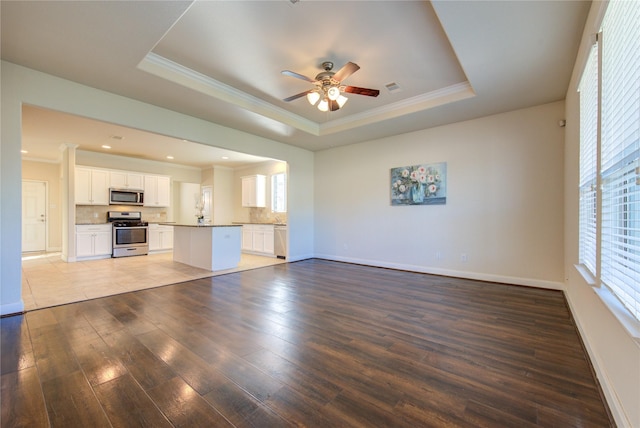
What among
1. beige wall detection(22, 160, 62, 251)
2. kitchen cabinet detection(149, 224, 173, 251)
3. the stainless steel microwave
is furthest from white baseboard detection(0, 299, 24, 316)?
beige wall detection(22, 160, 62, 251)

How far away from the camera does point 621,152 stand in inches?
60.3

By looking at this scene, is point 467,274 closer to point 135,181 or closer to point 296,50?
point 296,50

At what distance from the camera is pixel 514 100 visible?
3.90 meters

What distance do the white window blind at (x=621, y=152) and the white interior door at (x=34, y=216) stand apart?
11611 millimetres

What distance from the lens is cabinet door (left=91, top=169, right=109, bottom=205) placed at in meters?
6.96

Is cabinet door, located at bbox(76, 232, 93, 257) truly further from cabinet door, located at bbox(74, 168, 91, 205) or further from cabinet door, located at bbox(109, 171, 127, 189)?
cabinet door, located at bbox(109, 171, 127, 189)

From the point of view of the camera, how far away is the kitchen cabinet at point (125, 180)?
7.27 meters

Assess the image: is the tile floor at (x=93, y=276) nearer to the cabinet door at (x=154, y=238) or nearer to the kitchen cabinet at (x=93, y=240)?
the kitchen cabinet at (x=93, y=240)

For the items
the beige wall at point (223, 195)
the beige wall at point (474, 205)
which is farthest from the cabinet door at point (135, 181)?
the beige wall at point (474, 205)

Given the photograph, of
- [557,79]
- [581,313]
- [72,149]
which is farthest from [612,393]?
[72,149]

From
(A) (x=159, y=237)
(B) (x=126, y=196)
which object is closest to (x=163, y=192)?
(B) (x=126, y=196)

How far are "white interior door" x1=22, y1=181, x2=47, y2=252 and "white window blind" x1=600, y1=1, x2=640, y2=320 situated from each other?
11.6 meters

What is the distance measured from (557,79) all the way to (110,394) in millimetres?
5265

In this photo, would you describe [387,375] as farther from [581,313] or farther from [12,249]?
[12,249]
